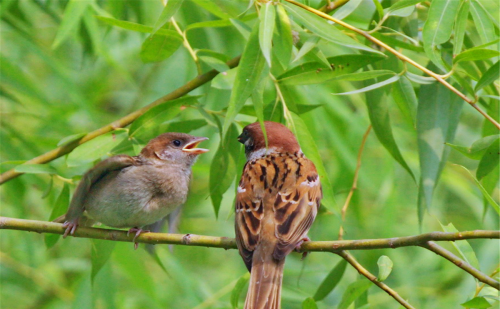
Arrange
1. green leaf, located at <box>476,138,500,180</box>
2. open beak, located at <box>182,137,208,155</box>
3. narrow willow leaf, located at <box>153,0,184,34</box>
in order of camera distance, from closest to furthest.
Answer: narrow willow leaf, located at <box>153,0,184,34</box>, green leaf, located at <box>476,138,500,180</box>, open beak, located at <box>182,137,208,155</box>

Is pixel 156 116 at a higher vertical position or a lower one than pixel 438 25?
lower

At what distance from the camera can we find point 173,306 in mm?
6254

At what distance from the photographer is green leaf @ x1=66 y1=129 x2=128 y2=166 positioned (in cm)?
343

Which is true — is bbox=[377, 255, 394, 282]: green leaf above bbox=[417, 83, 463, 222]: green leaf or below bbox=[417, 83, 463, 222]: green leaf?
below

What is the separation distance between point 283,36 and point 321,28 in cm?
17

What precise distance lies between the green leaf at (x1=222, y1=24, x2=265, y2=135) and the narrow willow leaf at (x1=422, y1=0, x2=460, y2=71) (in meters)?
0.80

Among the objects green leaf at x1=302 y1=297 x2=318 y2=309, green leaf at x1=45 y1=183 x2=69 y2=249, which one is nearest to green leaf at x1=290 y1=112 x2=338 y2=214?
green leaf at x1=302 y1=297 x2=318 y2=309

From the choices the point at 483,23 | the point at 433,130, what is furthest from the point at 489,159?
the point at 483,23

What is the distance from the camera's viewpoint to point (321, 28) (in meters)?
2.82

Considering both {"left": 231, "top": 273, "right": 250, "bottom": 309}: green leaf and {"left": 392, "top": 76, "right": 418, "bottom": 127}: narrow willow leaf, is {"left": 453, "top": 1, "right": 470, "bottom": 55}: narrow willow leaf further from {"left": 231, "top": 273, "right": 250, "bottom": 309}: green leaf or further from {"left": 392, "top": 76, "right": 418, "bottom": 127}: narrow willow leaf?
{"left": 231, "top": 273, "right": 250, "bottom": 309}: green leaf

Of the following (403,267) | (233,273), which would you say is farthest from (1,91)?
(403,267)

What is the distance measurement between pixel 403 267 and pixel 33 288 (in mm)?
3594

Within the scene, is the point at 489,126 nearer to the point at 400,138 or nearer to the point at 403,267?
the point at 400,138

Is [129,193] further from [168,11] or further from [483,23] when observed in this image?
[483,23]
